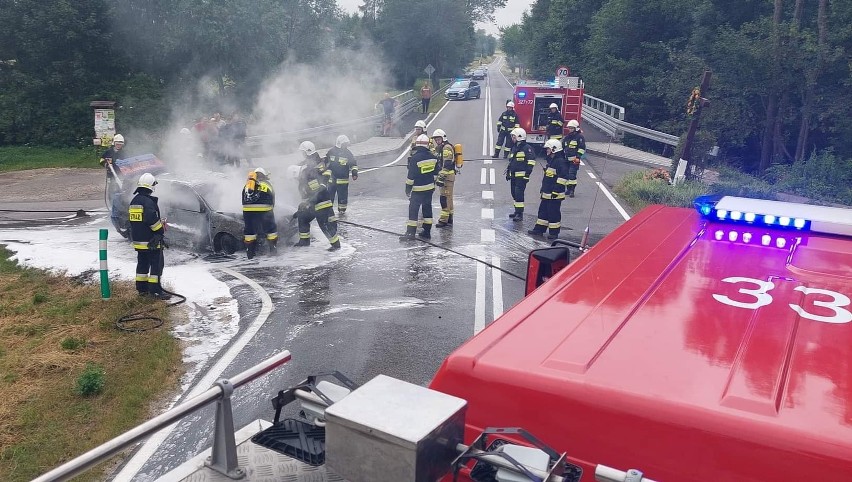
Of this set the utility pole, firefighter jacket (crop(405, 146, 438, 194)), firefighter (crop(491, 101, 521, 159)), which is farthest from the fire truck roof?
firefighter (crop(491, 101, 521, 159))

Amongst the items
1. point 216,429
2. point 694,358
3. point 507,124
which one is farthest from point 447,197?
point 694,358

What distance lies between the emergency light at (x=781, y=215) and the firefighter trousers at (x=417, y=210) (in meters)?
8.71

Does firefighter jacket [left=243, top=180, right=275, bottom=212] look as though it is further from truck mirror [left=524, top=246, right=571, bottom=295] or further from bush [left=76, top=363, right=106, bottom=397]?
truck mirror [left=524, top=246, right=571, bottom=295]

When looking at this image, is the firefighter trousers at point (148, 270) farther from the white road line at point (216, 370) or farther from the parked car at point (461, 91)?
the parked car at point (461, 91)

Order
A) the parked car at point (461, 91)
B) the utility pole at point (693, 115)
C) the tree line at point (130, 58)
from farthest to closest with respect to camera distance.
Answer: the parked car at point (461, 91), the tree line at point (130, 58), the utility pole at point (693, 115)

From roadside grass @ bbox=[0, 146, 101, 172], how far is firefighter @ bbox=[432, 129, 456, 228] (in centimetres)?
1470

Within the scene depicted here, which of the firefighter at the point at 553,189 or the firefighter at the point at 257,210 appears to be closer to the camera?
the firefighter at the point at 257,210

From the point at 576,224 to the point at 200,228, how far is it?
7586 millimetres

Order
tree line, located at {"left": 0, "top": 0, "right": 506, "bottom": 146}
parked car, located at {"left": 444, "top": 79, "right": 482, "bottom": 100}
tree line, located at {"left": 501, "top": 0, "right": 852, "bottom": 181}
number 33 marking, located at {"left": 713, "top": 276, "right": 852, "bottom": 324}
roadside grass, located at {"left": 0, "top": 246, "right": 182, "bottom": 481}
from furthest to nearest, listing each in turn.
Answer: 1. parked car, located at {"left": 444, "top": 79, "right": 482, "bottom": 100}
2. tree line, located at {"left": 0, "top": 0, "right": 506, "bottom": 146}
3. tree line, located at {"left": 501, "top": 0, "right": 852, "bottom": 181}
4. roadside grass, located at {"left": 0, "top": 246, "right": 182, "bottom": 481}
5. number 33 marking, located at {"left": 713, "top": 276, "right": 852, "bottom": 324}

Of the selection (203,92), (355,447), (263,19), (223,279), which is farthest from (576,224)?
(203,92)

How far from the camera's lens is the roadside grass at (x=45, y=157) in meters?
22.8

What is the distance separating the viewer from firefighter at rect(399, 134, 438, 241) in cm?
1237

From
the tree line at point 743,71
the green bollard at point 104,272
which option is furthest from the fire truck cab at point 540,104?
the green bollard at point 104,272

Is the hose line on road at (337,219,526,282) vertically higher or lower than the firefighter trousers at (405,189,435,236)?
lower
